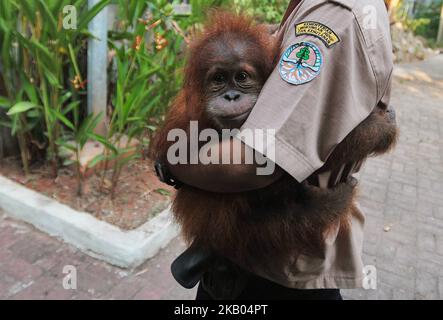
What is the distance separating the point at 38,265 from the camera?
10.00ft

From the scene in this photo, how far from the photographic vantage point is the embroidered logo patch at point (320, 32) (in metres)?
1.09

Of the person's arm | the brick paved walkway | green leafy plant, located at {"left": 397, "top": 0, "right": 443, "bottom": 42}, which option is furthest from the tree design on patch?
green leafy plant, located at {"left": 397, "top": 0, "right": 443, "bottom": 42}

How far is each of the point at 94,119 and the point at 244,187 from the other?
8.50 feet

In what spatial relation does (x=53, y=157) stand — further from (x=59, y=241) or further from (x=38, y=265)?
(x=38, y=265)

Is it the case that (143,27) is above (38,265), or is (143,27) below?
above

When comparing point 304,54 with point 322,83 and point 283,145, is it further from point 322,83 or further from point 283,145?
point 283,145

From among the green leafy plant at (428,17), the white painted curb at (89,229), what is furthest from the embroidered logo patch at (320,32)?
the green leafy plant at (428,17)

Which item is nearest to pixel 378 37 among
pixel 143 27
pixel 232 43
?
pixel 232 43

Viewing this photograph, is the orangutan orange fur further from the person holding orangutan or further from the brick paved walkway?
the brick paved walkway

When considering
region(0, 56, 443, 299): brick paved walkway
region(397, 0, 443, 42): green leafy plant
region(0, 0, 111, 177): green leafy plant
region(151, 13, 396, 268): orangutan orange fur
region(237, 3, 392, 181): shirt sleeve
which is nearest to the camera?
region(237, 3, 392, 181): shirt sleeve

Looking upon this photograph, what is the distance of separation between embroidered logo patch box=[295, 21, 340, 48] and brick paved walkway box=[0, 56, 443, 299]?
2.24 meters

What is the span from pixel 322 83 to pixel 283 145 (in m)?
0.18

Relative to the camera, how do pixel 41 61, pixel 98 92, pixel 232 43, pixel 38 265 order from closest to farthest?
pixel 232 43, pixel 38 265, pixel 41 61, pixel 98 92

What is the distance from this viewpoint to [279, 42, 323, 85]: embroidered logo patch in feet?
3.57
